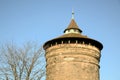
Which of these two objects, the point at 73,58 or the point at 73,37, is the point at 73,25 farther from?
the point at 73,58

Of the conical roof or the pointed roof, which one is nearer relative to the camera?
the conical roof

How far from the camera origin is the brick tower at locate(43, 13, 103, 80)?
73.9 ft

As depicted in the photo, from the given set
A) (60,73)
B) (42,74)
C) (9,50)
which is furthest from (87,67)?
(9,50)

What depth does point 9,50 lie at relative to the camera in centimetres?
2083

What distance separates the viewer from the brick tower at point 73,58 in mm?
22531

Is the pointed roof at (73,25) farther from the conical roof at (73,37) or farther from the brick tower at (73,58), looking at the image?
the brick tower at (73,58)

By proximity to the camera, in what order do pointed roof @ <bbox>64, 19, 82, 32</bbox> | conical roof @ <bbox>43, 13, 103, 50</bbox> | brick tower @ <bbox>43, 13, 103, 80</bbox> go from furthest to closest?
pointed roof @ <bbox>64, 19, 82, 32</bbox> → conical roof @ <bbox>43, 13, 103, 50</bbox> → brick tower @ <bbox>43, 13, 103, 80</bbox>

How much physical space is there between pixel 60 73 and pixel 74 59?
1706mm

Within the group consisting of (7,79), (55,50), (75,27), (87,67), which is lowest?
(7,79)

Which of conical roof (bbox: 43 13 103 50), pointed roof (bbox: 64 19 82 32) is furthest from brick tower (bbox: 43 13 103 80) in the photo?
pointed roof (bbox: 64 19 82 32)

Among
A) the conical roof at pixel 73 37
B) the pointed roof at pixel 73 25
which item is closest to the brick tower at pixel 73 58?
the conical roof at pixel 73 37

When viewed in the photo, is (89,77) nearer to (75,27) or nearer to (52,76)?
(52,76)

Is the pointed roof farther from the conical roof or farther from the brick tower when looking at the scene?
the brick tower

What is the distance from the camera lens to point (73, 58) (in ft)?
75.3
